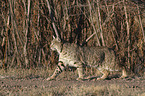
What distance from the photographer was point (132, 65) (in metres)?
8.89

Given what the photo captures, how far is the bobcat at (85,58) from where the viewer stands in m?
6.59

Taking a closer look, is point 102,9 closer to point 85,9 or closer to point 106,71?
point 85,9

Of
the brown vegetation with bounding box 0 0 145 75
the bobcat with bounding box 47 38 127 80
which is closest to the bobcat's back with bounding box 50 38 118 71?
the bobcat with bounding box 47 38 127 80

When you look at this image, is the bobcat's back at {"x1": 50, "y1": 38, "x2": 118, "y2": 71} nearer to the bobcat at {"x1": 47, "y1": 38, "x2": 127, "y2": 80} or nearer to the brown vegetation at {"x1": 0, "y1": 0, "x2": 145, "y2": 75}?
the bobcat at {"x1": 47, "y1": 38, "x2": 127, "y2": 80}

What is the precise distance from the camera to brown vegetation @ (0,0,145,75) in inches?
347

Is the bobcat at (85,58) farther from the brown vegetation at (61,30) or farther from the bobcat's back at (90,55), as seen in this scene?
the brown vegetation at (61,30)

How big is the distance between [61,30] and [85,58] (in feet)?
7.95

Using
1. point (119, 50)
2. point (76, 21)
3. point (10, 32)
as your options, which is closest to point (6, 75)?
point (10, 32)

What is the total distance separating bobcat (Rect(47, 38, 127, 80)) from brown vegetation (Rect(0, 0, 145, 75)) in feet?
6.22

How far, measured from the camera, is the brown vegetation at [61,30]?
8.82 meters

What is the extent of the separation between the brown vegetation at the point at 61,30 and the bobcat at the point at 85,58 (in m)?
1.89

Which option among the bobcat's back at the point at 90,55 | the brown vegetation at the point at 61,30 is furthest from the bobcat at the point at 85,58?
the brown vegetation at the point at 61,30

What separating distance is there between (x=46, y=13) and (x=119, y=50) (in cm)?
255

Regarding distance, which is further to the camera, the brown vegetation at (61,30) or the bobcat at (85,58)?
the brown vegetation at (61,30)
